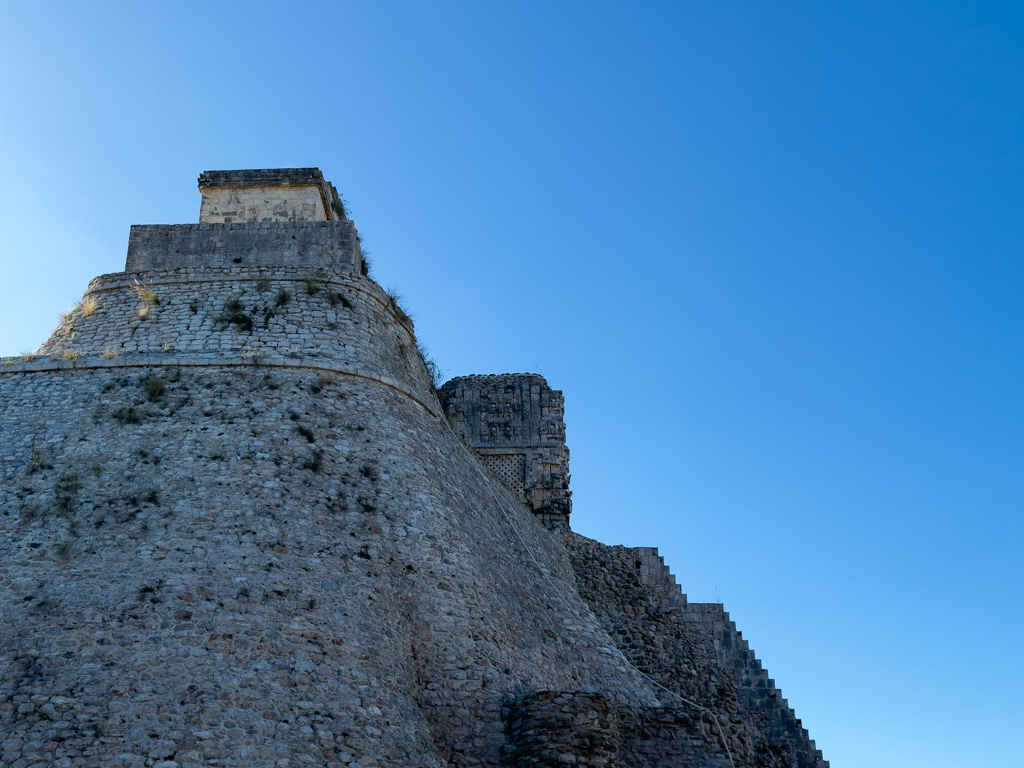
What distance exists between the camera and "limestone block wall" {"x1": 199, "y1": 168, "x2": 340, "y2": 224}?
16891mm

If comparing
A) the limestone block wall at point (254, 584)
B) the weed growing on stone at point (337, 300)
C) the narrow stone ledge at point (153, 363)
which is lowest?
the limestone block wall at point (254, 584)

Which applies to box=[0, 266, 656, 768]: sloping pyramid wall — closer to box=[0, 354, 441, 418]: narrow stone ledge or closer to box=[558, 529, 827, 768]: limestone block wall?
box=[0, 354, 441, 418]: narrow stone ledge

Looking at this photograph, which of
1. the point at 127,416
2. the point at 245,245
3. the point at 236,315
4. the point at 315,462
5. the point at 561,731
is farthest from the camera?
the point at 245,245

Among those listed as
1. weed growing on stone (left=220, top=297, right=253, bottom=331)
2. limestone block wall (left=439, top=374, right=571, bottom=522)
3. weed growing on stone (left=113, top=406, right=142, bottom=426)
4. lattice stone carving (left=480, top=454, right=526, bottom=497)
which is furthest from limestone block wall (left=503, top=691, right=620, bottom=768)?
lattice stone carving (left=480, top=454, right=526, bottom=497)

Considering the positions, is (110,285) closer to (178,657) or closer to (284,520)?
(284,520)

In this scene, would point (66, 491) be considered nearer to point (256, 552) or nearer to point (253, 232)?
point (256, 552)

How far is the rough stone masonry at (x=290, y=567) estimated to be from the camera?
9570 mm

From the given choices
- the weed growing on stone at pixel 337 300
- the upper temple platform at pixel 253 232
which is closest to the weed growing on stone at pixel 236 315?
the upper temple platform at pixel 253 232

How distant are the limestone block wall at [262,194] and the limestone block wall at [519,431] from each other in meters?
4.88

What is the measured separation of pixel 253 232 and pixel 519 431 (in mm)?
6694

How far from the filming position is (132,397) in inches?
525

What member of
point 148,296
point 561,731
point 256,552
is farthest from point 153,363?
point 561,731

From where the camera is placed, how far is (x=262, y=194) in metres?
17.0

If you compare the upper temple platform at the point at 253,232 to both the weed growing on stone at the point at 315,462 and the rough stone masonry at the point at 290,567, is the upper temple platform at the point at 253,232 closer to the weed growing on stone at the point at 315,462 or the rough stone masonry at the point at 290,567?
the rough stone masonry at the point at 290,567
